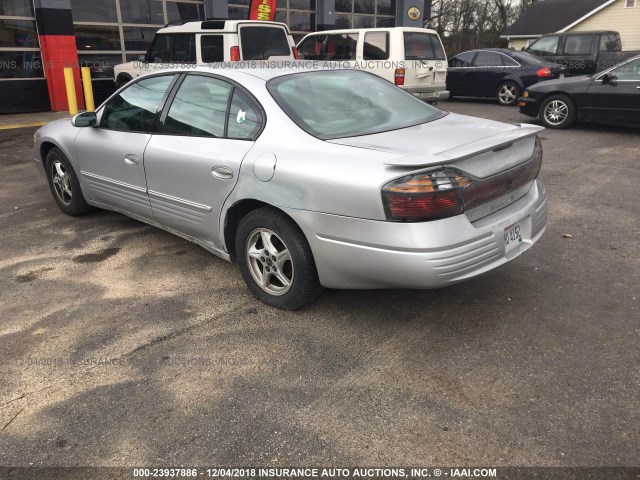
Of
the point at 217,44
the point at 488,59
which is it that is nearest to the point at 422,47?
the point at 488,59

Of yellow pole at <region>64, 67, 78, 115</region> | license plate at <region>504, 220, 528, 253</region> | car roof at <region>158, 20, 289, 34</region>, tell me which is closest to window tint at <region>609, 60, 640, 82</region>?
car roof at <region>158, 20, 289, 34</region>

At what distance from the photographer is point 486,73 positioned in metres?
14.2

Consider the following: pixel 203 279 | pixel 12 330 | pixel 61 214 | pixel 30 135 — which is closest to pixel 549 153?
pixel 203 279

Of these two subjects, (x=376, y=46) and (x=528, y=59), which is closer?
(x=376, y=46)

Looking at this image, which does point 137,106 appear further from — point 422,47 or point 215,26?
point 422,47

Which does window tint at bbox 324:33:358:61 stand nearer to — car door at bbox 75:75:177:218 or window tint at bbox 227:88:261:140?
car door at bbox 75:75:177:218

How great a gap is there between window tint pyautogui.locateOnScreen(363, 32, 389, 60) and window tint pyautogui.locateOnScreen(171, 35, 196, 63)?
3.69 meters

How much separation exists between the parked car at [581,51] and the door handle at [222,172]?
1578cm

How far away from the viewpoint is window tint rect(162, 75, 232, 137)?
3.69m

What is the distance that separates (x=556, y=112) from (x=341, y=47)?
4.89 metres

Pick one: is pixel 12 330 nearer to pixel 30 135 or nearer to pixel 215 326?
pixel 215 326

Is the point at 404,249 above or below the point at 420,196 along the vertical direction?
below

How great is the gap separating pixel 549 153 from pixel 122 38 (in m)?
11.3

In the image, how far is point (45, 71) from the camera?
516 inches
